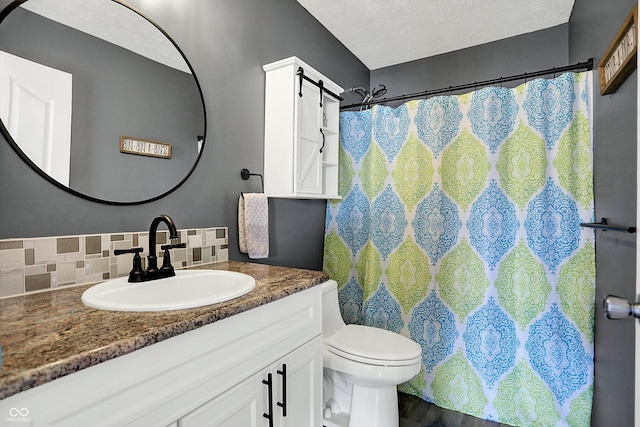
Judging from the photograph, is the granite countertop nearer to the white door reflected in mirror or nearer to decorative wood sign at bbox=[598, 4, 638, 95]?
the white door reflected in mirror

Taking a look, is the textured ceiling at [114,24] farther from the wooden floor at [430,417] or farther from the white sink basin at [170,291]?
the wooden floor at [430,417]

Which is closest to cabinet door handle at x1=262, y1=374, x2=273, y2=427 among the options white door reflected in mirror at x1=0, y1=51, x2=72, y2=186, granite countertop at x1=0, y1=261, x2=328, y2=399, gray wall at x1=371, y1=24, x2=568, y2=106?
granite countertop at x1=0, y1=261, x2=328, y2=399

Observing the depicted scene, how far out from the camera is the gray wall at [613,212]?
1102 millimetres

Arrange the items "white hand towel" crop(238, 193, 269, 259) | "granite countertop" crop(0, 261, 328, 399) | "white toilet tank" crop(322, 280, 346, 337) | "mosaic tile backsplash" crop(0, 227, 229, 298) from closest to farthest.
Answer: "granite countertop" crop(0, 261, 328, 399), "mosaic tile backsplash" crop(0, 227, 229, 298), "white hand towel" crop(238, 193, 269, 259), "white toilet tank" crop(322, 280, 346, 337)

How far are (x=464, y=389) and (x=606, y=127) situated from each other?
1537 mm

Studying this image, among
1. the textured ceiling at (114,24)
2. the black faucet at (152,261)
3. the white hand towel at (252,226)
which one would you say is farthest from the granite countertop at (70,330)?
the textured ceiling at (114,24)

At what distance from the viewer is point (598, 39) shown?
60.9 inches

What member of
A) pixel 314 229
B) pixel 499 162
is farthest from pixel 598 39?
pixel 314 229

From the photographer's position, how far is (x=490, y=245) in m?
1.81

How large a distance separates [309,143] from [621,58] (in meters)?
1.36

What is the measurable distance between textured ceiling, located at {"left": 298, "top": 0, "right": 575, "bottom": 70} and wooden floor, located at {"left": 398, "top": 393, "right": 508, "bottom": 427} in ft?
8.36

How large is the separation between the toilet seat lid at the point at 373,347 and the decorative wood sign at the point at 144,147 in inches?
45.3

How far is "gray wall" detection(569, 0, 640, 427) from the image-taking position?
110 centimetres

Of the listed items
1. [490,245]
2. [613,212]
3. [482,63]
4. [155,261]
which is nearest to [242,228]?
[155,261]
